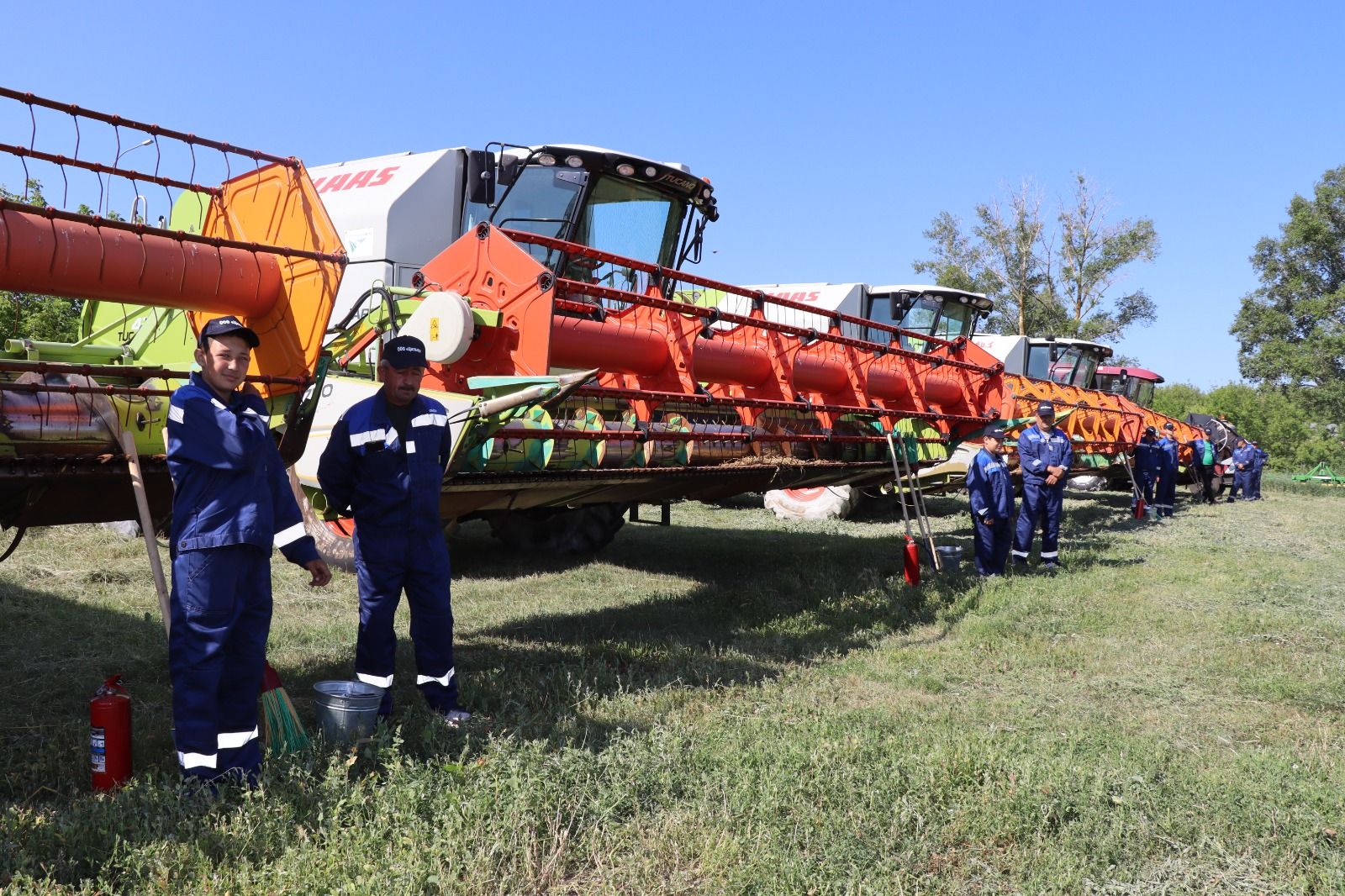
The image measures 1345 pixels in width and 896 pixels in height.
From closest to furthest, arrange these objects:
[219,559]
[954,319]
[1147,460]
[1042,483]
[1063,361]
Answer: [219,559]
[1042,483]
[954,319]
[1147,460]
[1063,361]

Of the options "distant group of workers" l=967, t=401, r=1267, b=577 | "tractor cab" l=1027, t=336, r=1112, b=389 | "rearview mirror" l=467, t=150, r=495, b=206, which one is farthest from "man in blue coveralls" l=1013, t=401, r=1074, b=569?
"tractor cab" l=1027, t=336, r=1112, b=389

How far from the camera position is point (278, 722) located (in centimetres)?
368

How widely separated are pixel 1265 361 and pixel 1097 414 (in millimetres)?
29776

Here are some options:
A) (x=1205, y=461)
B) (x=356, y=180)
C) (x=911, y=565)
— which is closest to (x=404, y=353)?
(x=356, y=180)

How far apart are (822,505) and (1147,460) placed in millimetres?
6239

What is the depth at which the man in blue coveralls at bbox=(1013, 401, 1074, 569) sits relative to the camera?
9.75 m

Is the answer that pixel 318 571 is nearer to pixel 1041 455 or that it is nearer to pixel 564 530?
pixel 564 530

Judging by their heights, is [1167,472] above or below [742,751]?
above

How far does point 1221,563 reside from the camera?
388 inches

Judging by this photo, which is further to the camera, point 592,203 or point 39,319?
point 39,319

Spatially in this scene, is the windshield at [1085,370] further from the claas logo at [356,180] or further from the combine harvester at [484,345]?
the claas logo at [356,180]

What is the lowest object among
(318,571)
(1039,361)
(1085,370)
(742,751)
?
(742,751)

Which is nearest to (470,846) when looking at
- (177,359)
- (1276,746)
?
(1276,746)

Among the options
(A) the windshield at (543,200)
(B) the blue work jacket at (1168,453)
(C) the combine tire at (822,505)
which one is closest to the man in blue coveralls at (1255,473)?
(B) the blue work jacket at (1168,453)
